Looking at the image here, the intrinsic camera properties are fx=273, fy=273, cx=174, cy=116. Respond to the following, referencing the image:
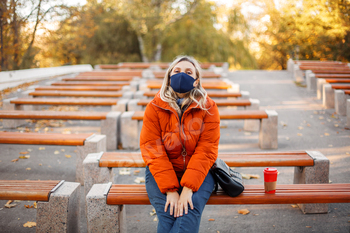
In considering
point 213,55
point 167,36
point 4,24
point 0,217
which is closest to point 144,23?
point 167,36

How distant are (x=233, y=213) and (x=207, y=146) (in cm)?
125

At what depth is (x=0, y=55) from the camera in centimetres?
956

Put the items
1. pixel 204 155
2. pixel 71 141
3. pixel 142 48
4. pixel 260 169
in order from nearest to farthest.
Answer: pixel 204 155 → pixel 71 141 → pixel 260 169 → pixel 142 48

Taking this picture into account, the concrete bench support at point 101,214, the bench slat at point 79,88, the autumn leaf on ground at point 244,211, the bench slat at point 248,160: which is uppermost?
the bench slat at point 79,88

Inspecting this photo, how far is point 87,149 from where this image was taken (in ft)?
13.0

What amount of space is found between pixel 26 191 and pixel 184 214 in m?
1.54

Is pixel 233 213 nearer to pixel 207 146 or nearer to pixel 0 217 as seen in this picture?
pixel 207 146

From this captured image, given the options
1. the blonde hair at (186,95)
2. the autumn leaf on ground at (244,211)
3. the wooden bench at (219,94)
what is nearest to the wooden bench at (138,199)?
the autumn leaf on ground at (244,211)

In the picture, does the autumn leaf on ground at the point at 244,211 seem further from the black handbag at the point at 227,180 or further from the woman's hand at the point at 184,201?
the woman's hand at the point at 184,201

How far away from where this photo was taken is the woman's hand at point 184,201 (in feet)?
7.52

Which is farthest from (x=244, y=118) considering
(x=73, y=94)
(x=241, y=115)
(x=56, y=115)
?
(x=73, y=94)

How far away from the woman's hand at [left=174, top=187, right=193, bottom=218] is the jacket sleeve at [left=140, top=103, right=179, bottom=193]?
9cm

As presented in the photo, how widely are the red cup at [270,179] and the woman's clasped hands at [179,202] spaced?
74 centimetres

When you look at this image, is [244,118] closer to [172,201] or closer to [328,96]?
[172,201]
